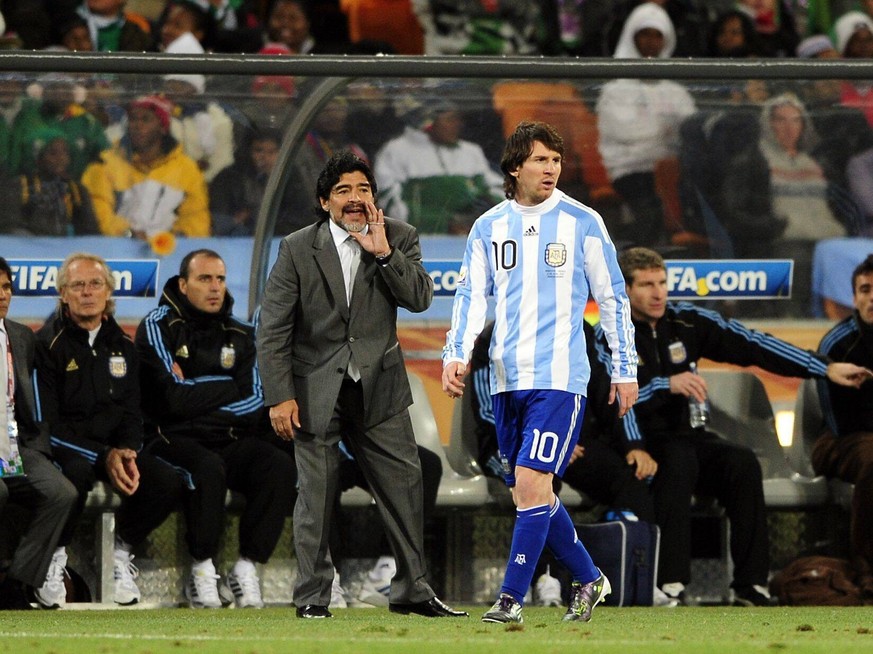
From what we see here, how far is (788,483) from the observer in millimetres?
8023

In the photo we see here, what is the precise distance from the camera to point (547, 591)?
24.7 ft

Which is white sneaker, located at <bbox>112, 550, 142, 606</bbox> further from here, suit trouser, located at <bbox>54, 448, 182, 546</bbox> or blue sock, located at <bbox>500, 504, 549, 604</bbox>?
blue sock, located at <bbox>500, 504, 549, 604</bbox>

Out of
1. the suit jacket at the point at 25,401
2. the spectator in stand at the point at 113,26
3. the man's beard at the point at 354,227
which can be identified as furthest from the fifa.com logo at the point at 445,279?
the spectator in stand at the point at 113,26

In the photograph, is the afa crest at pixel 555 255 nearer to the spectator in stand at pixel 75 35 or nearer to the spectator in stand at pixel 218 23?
the spectator in stand at pixel 218 23

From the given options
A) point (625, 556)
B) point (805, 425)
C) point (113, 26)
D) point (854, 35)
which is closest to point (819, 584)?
Result: point (625, 556)

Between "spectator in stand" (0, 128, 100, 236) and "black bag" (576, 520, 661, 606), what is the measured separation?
2.75m

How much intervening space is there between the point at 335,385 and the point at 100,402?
69.7 inches

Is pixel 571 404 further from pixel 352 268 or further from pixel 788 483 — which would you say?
pixel 788 483

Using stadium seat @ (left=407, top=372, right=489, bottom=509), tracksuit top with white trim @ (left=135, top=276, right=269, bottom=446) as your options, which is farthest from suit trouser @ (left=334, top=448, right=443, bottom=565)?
tracksuit top with white trim @ (left=135, top=276, right=269, bottom=446)

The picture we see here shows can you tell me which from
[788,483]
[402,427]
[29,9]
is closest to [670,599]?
[788,483]

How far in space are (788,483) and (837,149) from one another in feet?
5.52

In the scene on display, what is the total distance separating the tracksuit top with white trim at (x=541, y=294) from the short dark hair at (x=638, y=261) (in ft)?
6.36

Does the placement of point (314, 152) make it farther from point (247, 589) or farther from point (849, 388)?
point (849, 388)

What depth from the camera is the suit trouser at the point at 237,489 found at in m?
7.33
